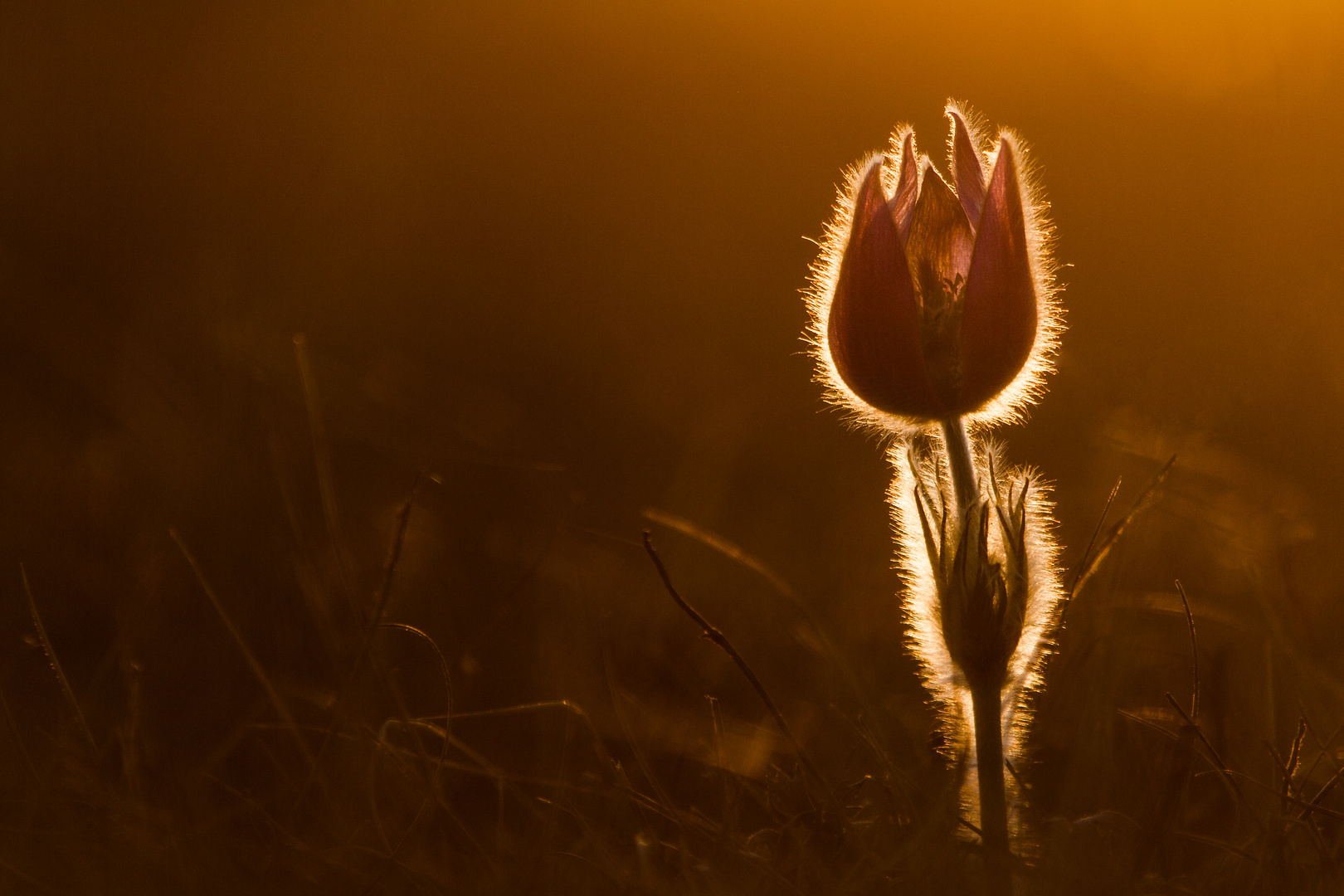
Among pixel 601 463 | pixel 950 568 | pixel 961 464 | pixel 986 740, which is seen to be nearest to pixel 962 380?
pixel 961 464

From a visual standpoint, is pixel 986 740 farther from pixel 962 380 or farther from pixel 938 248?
pixel 938 248

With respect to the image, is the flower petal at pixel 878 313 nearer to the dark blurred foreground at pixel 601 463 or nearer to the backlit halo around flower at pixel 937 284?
the backlit halo around flower at pixel 937 284

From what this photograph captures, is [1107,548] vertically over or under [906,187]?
under

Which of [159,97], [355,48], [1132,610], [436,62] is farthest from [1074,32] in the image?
[1132,610]

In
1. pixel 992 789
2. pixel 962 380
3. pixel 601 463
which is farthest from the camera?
pixel 601 463

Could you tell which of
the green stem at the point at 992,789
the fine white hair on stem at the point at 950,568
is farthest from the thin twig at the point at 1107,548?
the green stem at the point at 992,789

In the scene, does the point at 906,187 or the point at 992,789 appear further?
the point at 906,187

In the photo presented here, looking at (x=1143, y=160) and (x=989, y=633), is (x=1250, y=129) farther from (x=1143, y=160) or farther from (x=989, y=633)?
(x=989, y=633)
